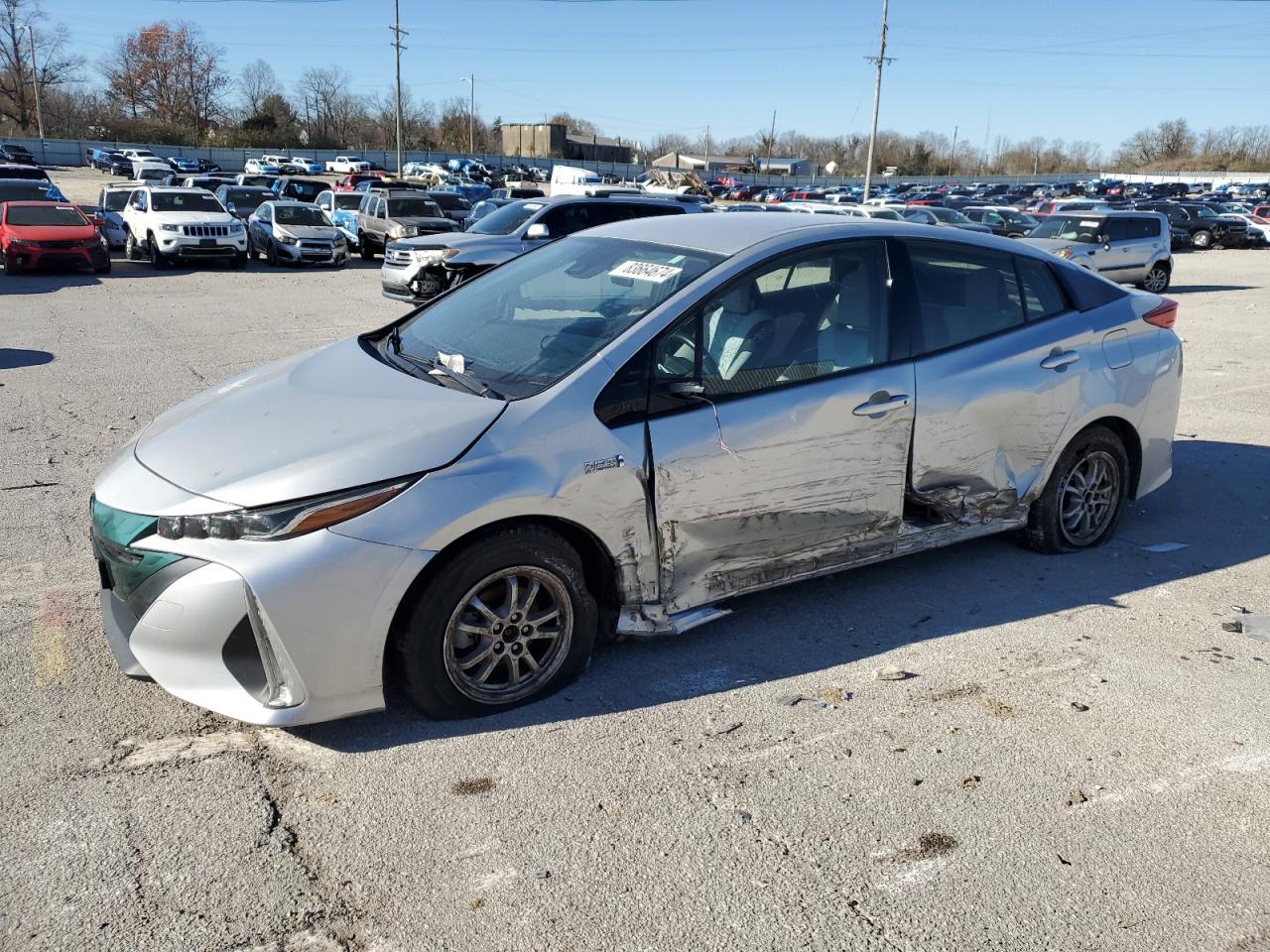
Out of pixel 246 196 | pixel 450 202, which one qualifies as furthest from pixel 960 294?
pixel 246 196

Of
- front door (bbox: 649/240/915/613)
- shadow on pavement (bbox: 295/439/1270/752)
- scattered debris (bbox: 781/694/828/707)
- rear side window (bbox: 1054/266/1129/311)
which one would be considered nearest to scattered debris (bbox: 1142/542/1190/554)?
shadow on pavement (bbox: 295/439/1270/752)

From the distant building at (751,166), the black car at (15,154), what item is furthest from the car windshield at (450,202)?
the distant building at (751,166)

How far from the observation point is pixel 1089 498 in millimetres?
5379

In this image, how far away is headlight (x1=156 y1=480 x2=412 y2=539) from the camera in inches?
127

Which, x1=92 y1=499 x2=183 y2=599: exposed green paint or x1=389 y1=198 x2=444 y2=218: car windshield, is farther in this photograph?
x1=389 y1=198 x2=444 y2=218: car windshield

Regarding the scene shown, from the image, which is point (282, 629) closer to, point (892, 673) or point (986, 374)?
point (892, 673)

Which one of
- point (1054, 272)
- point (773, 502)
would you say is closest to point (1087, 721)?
point (773, 502)

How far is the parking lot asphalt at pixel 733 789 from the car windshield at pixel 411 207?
21.0 meters

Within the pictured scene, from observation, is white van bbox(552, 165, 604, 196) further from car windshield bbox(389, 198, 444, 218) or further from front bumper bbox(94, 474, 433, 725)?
front bumper bbox(94, 474, 433, 725)

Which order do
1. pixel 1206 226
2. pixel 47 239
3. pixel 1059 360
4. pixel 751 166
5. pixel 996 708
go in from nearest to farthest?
pixel 996 708
pixel 1059 360
pixel 47 239
pixel 1206 226
pixel 751 166

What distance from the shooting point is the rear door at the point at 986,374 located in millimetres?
4562

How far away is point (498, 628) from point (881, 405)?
1.89m

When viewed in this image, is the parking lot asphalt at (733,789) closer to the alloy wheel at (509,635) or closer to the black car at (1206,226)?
the alloy wheel at (509,635)

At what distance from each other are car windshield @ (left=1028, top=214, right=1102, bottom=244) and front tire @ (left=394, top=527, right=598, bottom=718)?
19.4 m
